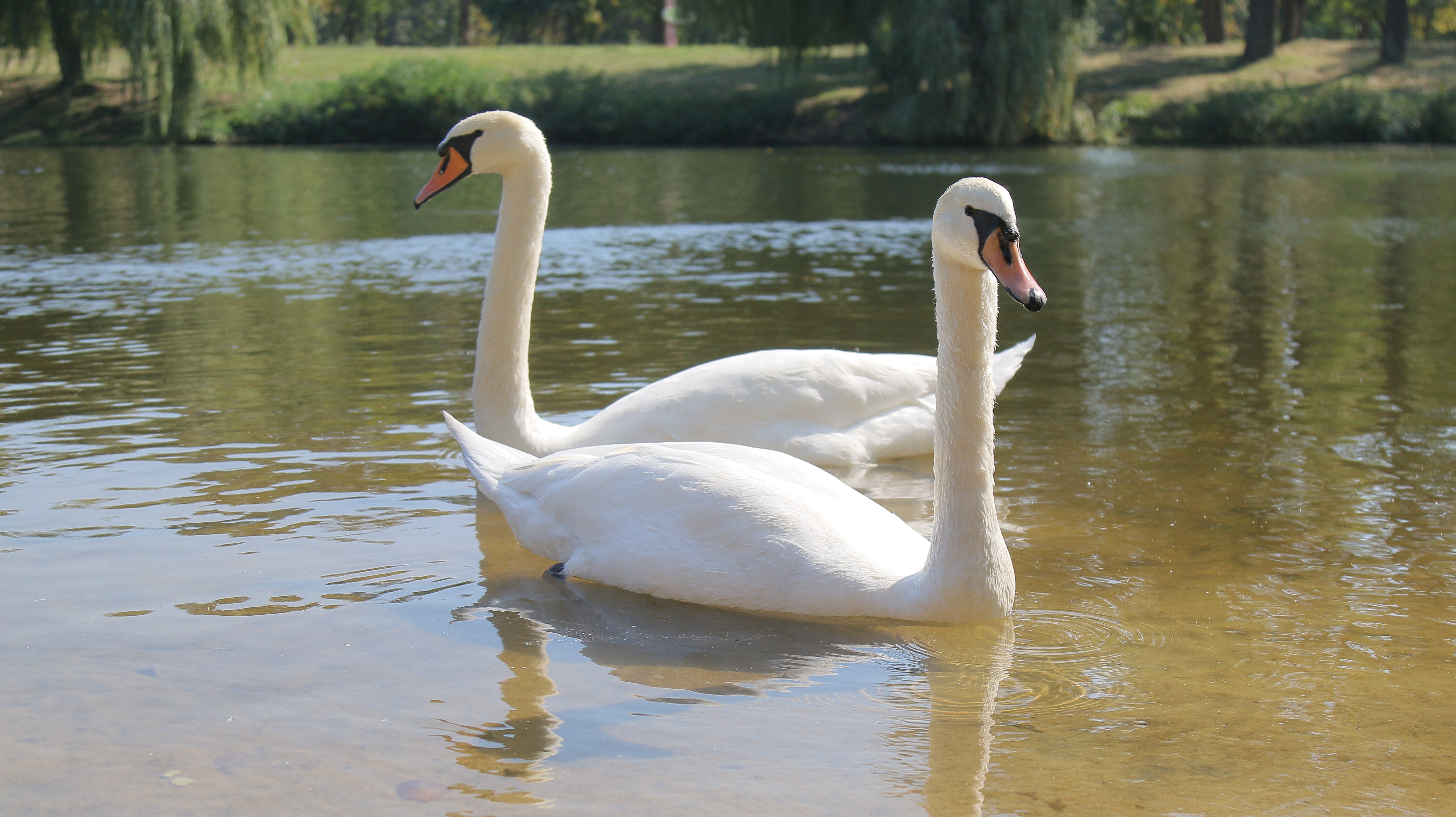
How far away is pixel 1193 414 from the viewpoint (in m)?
7.43

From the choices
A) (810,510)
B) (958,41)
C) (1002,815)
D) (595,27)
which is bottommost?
(1002,815)

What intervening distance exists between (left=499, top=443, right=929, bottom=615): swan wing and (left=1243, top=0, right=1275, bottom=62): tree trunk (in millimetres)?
47050

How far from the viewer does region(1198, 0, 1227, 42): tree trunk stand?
2064 inches

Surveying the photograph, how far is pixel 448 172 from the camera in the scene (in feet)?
19.7

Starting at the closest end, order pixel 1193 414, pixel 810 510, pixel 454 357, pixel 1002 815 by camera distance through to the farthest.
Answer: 1. pixel 1002 815
2. pixel 810 510
3. pixel 1193 414
4. pixel 454 357

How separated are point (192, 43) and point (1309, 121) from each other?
3086 cm

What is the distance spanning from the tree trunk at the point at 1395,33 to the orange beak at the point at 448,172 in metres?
47.4

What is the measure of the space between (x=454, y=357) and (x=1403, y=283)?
898 cm

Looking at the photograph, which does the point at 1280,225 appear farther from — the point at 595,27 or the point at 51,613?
the point at 595,27

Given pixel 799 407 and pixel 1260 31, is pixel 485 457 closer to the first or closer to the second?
pixel 799 407

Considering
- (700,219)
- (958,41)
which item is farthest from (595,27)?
(700,219)

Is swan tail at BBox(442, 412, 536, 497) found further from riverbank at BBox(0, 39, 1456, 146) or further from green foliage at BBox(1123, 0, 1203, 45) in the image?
green foliage at BBox(1123, 0, 1203, 45)


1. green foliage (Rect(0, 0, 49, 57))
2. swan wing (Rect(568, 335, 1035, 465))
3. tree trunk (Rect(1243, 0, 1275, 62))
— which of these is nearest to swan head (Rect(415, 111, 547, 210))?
swan wing (Rect(568, 335, 1035, 465))

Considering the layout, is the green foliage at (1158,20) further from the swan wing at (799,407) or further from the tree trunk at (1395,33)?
the swan wing at (799,407)
